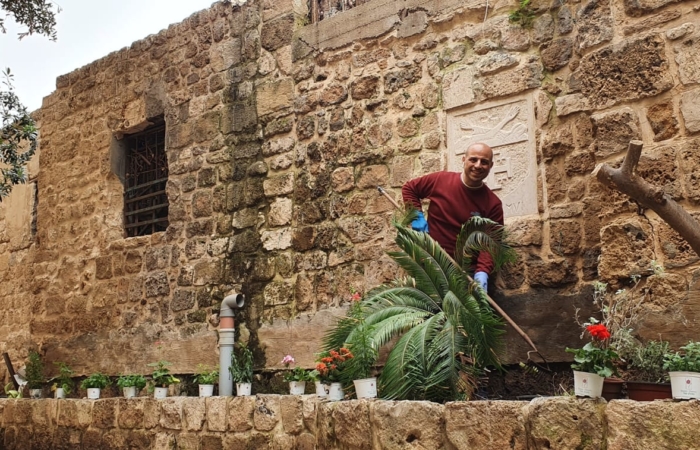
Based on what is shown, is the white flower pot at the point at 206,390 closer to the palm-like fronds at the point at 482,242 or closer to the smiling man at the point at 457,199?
the smiling man at the point at 457,199

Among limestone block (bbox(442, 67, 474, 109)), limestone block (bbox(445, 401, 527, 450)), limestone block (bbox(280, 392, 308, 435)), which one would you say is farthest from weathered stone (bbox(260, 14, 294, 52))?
limestone block (bbox(445, 401, 527, 450))

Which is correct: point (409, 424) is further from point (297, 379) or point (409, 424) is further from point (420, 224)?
point (297, 379)

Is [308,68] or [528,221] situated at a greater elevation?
[308,68]

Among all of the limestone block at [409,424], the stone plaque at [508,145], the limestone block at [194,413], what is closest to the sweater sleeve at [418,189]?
the stone plaque at [508,145]

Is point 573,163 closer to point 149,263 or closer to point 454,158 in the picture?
point 454,158

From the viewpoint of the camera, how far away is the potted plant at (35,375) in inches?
308

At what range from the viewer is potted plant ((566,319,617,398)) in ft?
11.3

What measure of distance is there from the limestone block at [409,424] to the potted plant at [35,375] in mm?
4925

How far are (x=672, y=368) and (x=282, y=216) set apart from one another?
12.3 ft

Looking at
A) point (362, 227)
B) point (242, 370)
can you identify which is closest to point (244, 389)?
point (242, 370)

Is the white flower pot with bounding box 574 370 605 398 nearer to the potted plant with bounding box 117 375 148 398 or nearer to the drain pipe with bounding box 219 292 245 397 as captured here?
the drain pipe with bounding box 219 292 245 397

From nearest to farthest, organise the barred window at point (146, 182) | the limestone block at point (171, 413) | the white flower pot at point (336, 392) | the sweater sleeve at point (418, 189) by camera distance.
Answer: the white flower pot at point (336, 392)
the sweater sleeve at point (418, 189)
the limestone block at point (171, 413)
the barred window at point (146, 182)

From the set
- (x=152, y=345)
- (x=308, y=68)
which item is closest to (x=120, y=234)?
(x=152, y=345)

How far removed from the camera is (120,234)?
7812mm
